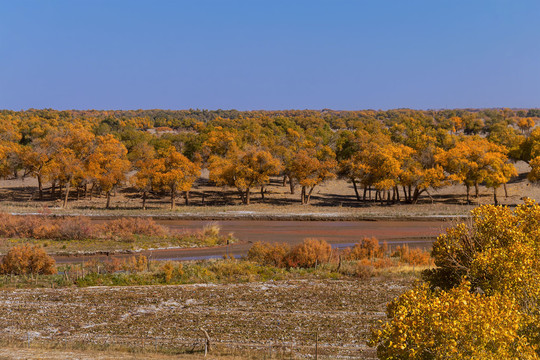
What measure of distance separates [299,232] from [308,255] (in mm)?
13908

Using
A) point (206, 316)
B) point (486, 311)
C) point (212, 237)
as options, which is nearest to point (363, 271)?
point (206, 316)

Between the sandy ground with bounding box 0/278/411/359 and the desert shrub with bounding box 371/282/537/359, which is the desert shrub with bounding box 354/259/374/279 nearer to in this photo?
the sandy ground with bounding box 0/278/411/359

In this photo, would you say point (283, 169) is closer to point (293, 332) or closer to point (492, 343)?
point (293, 332)

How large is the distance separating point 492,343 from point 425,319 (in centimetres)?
135

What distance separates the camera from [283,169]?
76.3 meters

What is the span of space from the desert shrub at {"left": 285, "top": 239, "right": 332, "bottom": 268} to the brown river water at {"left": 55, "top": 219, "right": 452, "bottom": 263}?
526 cm

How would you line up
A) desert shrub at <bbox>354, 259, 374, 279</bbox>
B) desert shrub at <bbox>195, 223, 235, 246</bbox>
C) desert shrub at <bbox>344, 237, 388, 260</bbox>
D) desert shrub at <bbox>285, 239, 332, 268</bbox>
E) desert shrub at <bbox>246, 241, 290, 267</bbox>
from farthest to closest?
desert shrub at <bbox>195, 223, 235, 246</bbox> → desert shrub at <bbox>344, 237, 388, 260</bbox> → desert shrub at <bbox>246, 241, 290, 267</bbox> → desert shrub at <bbox>285, 239, 332, 268</bbox> → desert shrub at <bbox>354, 259, 374, 279</bbox>

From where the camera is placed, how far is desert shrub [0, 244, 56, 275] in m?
31.0

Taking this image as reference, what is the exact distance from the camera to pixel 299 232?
48.6 m

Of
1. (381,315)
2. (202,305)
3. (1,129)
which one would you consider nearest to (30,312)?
(202,305)

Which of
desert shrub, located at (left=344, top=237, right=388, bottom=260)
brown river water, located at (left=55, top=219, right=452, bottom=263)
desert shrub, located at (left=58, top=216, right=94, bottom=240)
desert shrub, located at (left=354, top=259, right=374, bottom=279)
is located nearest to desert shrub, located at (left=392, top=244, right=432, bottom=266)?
desert shrub, located at (left=344, top=237, right=388, bottom=260)

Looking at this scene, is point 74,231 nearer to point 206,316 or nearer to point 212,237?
point 212,237

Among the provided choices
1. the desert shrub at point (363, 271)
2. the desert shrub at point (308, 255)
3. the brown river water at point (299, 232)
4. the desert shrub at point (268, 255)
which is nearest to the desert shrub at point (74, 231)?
the brown river water at point (299, 232)

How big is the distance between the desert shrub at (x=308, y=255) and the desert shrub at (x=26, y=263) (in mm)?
15345
